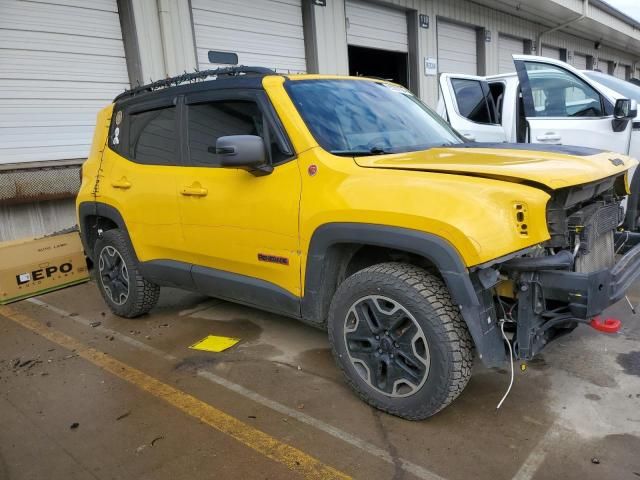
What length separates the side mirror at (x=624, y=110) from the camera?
545cm

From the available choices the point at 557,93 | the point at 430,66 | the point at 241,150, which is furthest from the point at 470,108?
the point at 430,66

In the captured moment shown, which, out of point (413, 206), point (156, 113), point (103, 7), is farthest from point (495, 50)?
point (413, 206)

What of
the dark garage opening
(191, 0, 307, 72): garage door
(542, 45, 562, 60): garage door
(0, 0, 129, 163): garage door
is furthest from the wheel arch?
(542, 45, 562, 60): garage door

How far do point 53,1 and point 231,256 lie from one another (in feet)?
18.1

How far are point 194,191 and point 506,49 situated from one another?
15382 millimetres

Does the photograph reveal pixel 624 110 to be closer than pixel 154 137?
No

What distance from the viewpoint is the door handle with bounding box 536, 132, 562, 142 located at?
19.5ft

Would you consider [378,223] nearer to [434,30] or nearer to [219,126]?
[219,126]

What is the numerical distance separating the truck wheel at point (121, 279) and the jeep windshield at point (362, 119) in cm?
214

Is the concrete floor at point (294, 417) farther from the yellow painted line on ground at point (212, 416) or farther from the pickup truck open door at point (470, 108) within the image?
the pickup truck open door at point (470, 108)

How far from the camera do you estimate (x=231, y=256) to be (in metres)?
3.50

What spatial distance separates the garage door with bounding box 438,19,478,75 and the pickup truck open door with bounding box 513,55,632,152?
7791 mm

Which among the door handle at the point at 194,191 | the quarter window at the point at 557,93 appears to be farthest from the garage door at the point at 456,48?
the door handle at the point at 194,191

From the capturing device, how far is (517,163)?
262cm
